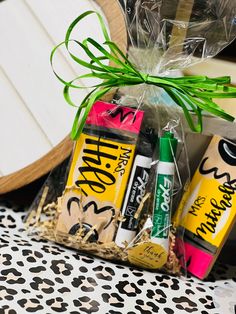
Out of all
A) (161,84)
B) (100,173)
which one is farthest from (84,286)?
(161,84)

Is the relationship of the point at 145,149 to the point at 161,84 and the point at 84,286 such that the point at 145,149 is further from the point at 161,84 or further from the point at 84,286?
the point at 84,286

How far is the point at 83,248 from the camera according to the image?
849 millimetres

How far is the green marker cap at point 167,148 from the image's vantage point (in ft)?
2.68

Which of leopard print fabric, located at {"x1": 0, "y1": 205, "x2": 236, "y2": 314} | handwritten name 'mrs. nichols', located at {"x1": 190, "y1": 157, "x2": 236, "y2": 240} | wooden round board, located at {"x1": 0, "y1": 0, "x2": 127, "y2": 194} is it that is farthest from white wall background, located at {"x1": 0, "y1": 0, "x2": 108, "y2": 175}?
handwritten name 'mrs. nichols', located at {"x1": 190, "y1": 157, "x2": 236, "y2": 240}

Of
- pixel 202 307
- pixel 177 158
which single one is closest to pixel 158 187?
pixel 177 158

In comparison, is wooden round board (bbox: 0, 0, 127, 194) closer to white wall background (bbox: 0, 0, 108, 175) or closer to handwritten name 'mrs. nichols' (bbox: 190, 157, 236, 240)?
white wall background (bbox: 0, 0, 108, 175)

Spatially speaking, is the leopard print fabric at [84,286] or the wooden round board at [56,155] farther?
the wooden round board at [56,155]

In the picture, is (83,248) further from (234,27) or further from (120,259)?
(234,27)

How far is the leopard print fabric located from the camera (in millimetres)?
730

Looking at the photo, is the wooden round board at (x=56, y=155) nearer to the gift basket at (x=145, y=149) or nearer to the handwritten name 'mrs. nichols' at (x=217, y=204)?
the gift basket at (x=145, y=149)

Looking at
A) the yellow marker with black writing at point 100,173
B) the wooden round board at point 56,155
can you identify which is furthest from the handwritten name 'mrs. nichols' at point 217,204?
the wooden round board at point 56,155

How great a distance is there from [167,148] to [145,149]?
4cm

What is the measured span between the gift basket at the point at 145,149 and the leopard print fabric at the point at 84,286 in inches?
1.0

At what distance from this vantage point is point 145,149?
834 mm
